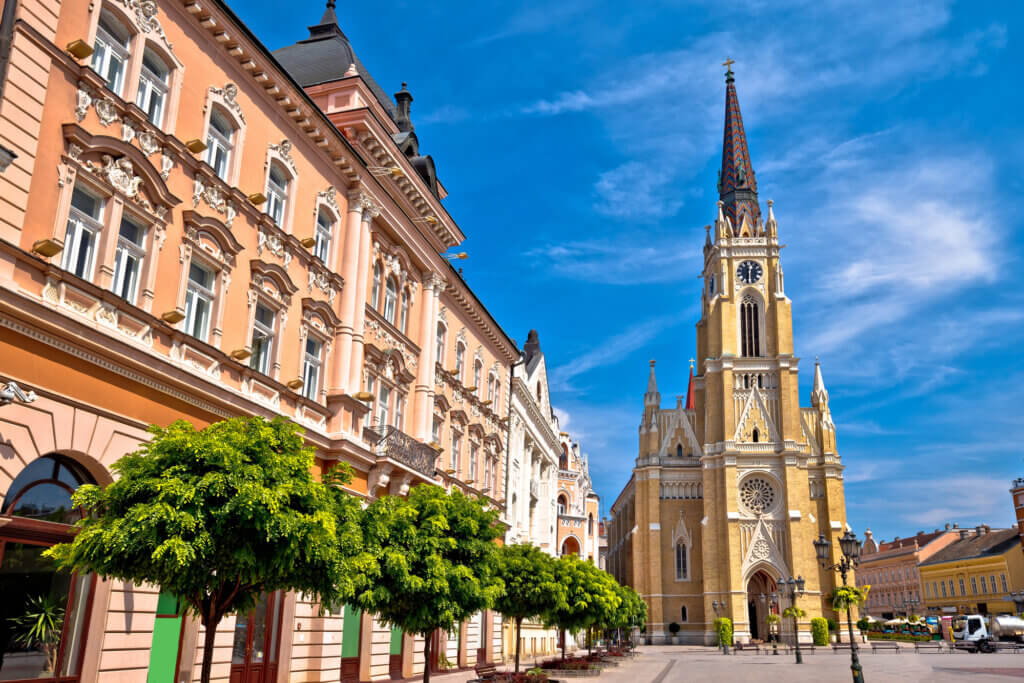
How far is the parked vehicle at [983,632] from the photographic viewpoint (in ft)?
182

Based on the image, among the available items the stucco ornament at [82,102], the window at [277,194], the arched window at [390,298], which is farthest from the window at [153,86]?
the arched window at [390,298]

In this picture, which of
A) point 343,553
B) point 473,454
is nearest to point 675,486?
point 473,454

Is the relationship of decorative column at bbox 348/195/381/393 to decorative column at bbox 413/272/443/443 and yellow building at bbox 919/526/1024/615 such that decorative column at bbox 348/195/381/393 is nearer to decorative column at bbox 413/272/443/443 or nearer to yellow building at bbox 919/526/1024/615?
decorative column at bbox 413/272/443/443

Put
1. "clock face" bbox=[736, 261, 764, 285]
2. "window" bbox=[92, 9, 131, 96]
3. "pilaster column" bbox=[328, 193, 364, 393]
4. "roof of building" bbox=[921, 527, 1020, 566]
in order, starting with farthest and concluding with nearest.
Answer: "roof of building" bbox=[921, 527, 1020, 566] < "clock face" bbox=[736, 261, 764, 285] < "pilaster column" bbox=[328, 193, 364, 393] < "window" bbox=[92, 9, 131, 96]

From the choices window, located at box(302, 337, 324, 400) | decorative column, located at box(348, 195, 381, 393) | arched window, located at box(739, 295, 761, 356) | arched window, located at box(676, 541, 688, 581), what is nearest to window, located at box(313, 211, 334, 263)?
decorative column, located at box(348, 195, 381, 393)

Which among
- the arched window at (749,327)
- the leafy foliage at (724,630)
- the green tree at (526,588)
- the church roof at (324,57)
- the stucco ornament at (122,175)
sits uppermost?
the arched window at (749,327)

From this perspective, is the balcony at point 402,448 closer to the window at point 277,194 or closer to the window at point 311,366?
the window at point 311,366

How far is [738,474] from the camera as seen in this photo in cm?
8412

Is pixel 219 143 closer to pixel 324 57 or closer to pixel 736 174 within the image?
pixel 324 57

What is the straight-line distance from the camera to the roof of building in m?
96.3

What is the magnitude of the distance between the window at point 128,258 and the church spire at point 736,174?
87897mm

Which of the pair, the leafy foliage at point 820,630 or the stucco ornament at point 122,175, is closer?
the stucco ornament at point 122,175

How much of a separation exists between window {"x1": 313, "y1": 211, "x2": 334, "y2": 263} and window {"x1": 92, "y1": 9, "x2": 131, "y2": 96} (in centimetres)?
700

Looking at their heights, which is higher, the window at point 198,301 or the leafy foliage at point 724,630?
the window at point 198,301
